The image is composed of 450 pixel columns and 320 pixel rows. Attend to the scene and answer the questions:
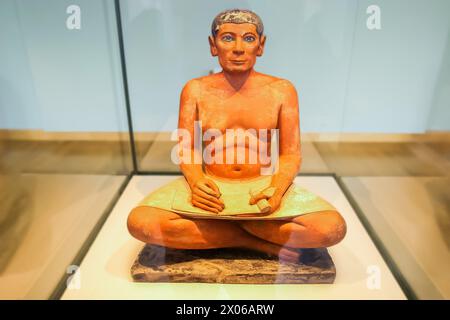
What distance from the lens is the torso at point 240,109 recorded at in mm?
2117

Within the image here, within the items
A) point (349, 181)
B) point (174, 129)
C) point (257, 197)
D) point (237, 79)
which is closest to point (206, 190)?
point (257, 197)

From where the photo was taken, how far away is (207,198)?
1979mm

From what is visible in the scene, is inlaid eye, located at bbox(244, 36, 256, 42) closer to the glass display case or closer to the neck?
the neck

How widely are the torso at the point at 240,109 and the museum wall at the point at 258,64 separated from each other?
812 millimetres

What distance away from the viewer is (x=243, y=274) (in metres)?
2.07

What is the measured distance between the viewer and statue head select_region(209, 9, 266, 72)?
1.98 m

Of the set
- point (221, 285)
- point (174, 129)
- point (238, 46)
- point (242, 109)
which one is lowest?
point (221, 285)

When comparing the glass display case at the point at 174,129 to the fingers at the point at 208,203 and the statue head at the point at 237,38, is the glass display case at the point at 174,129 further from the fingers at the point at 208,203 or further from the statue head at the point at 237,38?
the statue head at the point at 237,38

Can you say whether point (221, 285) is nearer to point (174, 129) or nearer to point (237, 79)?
point (237, 79)

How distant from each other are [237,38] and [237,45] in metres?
0.03

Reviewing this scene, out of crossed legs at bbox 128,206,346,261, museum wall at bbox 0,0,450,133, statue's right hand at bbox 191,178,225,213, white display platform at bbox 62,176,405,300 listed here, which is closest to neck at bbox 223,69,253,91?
statue's right hand at bbox 191,178,225,213

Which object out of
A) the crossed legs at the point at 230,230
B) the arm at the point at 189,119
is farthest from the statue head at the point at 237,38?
the crossed legs at the point at 230,230
